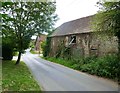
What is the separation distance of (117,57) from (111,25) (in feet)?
8.91

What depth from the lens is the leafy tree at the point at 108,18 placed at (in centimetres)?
1364

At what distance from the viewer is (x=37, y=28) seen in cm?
2353

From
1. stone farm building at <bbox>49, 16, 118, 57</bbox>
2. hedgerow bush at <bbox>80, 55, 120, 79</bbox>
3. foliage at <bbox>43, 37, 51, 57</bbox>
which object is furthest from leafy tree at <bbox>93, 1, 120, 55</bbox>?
foliage at <bbox>43, 37, 51, 57</bbox>

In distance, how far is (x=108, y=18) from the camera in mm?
14508

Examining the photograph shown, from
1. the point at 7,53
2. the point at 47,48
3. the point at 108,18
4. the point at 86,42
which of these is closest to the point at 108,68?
the point at 108,18

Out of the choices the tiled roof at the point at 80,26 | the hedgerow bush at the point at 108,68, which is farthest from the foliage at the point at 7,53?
the hedgerow bush at the point at 108,68

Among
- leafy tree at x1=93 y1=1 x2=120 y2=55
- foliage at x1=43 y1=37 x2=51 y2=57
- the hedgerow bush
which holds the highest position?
leafy tree at x1=93 y1=1 x2=120 y2=55

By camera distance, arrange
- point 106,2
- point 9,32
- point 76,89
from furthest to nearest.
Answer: point 9,32, point 106,2, point 76,89

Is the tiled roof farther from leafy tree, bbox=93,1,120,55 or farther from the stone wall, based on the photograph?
leafy tree, bbox=93,1,120,55

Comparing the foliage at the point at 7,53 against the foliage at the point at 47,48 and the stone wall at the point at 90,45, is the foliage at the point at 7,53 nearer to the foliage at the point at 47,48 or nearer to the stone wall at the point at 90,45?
the stone wall at the point at 90,45

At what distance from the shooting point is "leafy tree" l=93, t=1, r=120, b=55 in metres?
13.6

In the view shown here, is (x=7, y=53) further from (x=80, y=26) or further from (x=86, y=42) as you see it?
(x=86, y=42)

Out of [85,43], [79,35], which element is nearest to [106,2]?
[85,43]

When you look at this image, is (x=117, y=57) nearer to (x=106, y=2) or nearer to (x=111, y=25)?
(x=111, y=25)
